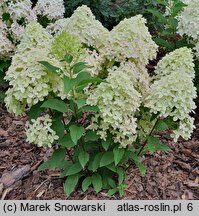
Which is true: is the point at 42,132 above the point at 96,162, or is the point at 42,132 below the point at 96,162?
above

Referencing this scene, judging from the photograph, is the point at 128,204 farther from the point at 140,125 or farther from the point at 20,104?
the point at 20,104

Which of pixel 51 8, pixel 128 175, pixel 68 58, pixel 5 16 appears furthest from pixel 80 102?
pixel 5 16

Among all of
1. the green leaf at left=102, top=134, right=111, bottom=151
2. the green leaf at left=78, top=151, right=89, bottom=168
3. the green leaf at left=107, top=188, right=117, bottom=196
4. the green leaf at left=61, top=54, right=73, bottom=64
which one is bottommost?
the green leaf at left=107, top=188, right=117, bottom=196

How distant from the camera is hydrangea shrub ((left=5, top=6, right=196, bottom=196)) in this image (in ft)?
8.20

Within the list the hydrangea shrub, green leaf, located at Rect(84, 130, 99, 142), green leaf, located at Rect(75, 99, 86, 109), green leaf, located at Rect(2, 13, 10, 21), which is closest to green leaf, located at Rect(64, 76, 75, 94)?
the hydrangea shrub

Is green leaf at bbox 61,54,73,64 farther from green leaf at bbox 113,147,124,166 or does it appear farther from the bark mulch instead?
the bark mulch

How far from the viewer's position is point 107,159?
9.11ft

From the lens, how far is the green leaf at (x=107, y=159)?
2759 millimetres

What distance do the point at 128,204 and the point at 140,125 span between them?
1.83 feet

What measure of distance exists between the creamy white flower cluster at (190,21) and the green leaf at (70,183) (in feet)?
5.17

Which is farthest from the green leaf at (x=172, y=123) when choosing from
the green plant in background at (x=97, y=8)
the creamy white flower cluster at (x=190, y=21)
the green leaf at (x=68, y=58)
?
the green plant in background at (x=97, y=8)

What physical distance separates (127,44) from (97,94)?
43 centimetres

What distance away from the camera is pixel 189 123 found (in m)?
2.72

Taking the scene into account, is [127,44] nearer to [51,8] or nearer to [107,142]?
[107,142]
